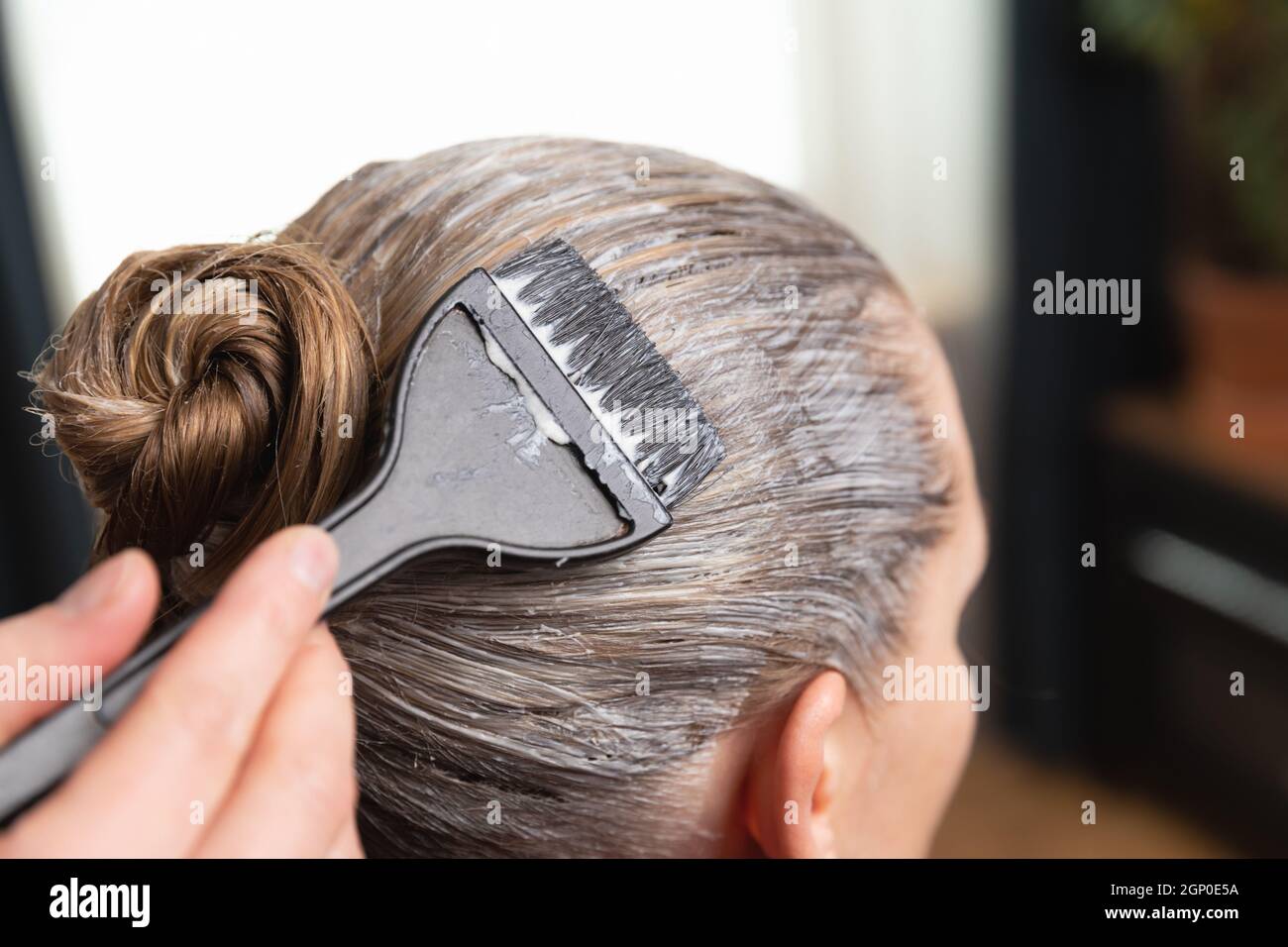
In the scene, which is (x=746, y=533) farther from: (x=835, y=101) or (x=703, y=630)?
(x=835, y=101)

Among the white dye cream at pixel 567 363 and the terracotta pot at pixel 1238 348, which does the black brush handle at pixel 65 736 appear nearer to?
the white dye cream at pixel 567 363

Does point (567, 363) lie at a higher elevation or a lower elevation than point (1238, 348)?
higher

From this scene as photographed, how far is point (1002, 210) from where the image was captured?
2.12 m

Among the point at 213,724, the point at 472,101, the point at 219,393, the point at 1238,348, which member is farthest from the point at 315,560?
the point at 1238,348

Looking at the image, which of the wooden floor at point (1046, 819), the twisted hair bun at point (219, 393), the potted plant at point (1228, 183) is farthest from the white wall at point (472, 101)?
the twisted hair bun at point (219, 393)

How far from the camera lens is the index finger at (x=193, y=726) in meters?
0.36

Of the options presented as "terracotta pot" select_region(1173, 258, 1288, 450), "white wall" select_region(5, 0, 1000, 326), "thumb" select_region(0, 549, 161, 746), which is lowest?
"terracotta pot" select_region(1173, 258, 1288, 450)

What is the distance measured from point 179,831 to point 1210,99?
6.62 feet

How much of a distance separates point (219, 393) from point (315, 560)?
0.19 meters

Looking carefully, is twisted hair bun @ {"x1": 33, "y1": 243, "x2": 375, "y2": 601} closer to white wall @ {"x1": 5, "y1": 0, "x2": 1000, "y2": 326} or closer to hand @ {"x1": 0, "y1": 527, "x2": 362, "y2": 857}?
hand @ {"x1": 0, "y1": 527, "x2": 362, "y2": 857}

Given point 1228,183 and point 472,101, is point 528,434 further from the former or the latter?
point 1228,183

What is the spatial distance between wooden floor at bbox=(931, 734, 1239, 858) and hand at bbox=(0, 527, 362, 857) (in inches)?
79.1

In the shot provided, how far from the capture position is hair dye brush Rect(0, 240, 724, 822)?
1.62 ft

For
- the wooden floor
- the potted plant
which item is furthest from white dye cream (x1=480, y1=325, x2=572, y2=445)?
the wooden floor
